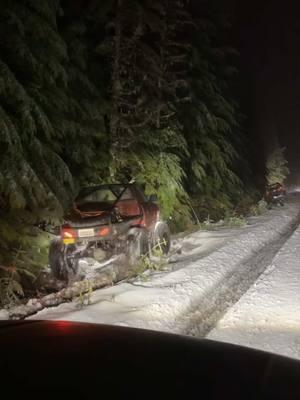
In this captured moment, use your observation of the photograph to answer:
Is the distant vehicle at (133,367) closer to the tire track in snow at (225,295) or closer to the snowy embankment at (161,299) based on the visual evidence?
the tire track in snow at (225,295)

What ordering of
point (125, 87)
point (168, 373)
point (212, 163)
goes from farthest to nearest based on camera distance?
point (212, 163) < point (125, 87) < point (168, 373)

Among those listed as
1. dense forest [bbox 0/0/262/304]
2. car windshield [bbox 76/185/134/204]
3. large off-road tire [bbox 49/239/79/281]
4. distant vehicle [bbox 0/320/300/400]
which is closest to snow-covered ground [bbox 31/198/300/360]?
large off-road tire [bbox 49/239/79/281]

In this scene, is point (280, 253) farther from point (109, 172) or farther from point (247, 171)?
point (247, 171)

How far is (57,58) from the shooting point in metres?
10.9

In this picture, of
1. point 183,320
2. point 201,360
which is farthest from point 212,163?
point 201,360

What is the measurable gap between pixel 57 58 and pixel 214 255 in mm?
5801

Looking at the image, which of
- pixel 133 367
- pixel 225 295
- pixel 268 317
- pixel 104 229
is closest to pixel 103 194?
pixel 104 229

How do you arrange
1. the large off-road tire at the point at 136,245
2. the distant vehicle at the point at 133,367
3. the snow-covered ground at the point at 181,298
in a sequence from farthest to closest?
the large off-road tire at the point at 136,245, the snow-covered ground at the point at 181,298, the distant vehicle at the point at 133,367

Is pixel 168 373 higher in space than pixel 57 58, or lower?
lower

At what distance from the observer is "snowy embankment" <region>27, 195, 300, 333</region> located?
256 inches

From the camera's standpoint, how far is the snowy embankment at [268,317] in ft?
18.0

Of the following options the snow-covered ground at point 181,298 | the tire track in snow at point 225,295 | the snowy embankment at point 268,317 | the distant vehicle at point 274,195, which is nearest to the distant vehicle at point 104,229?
the snow-covered ground at point 181,298

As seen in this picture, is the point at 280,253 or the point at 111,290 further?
the point at 280,253

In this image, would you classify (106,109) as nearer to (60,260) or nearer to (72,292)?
(60,260)
